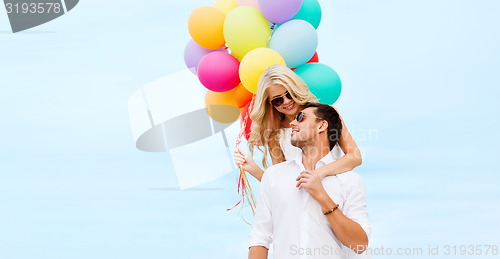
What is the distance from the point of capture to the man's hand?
8.98ft

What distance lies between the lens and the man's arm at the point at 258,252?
2967mm

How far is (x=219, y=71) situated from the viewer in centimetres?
470

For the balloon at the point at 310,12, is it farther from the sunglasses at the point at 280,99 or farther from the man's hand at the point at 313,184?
the man's hand at the point at 313,184

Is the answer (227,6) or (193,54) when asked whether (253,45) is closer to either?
(227,6)

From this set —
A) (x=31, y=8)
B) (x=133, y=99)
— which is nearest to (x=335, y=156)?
(x=133, y=99)

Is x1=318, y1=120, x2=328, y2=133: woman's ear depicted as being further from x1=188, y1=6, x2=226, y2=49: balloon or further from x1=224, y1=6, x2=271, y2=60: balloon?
x1=188, y1=6, x2=226, y2=49: balloon

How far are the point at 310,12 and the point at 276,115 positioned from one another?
1291 mm

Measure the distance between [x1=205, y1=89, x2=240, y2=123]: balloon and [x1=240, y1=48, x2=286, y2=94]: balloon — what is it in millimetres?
726

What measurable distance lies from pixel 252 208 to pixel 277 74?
145cm

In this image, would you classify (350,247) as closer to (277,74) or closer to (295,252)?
(295,252)

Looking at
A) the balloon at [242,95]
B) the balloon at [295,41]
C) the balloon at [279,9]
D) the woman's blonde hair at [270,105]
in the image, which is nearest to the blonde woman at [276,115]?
the woman's blonde hair at [270,105]

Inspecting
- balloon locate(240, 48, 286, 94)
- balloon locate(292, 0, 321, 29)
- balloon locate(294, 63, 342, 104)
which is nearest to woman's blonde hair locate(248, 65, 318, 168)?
balloon locate(240, 48, 286, 94)

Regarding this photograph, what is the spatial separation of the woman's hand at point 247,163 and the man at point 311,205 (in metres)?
0.93

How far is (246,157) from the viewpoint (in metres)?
4.10
